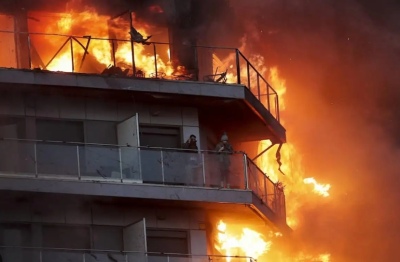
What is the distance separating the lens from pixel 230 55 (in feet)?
229

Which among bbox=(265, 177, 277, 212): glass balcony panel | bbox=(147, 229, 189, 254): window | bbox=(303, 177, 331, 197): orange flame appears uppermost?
bbox=(303, 177, 331, 197): orange flame

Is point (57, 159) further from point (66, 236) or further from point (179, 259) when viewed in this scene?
point (179, 259)

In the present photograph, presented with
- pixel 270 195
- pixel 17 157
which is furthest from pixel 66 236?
pixel 270 195

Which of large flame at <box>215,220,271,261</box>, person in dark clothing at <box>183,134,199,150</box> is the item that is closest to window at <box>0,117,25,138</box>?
person in dark clothing at <box>183,134,199,150</box>

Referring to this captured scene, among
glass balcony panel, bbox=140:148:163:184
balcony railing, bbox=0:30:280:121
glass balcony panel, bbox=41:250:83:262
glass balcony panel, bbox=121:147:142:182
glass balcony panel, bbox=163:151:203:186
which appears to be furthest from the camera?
balcony railing, bbox=0:30:280:121

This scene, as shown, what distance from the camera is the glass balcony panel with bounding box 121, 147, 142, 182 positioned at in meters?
63.2

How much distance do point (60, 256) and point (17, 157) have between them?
3206 millimetres

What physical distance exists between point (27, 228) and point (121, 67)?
21.1 feet

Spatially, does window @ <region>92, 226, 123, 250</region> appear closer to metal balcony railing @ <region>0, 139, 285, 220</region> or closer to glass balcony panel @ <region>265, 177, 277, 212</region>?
metal balcony railing @ <region>0, 139, 285, 220</region>

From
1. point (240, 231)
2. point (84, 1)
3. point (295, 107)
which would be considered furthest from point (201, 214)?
point (295, 107)

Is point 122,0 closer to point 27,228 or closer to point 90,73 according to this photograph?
point 90,73

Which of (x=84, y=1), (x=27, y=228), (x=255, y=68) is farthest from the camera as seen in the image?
(x=255, y=68)

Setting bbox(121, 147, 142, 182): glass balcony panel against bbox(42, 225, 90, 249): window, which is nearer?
bbox(42, 225, 90, 249): window

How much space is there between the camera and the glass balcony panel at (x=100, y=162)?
62.6m
